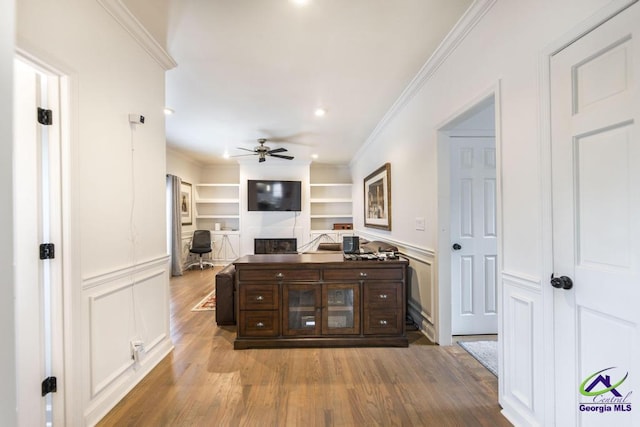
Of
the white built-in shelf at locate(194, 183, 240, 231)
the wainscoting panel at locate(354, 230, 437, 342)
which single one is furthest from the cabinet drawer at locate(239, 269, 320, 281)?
the white built-in shelf at locate(194, 183, 240, 231)

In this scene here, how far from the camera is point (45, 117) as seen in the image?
1.46 meters

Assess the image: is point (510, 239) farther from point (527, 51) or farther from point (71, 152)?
point (71, 152)

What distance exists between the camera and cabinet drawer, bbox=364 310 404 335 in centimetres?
264

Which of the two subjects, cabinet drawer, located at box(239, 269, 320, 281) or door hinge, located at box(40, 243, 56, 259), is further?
cabinet drawer, located at box(239, 269, 320, 281)

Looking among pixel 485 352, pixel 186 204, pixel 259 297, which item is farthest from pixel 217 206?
pixel 485 352

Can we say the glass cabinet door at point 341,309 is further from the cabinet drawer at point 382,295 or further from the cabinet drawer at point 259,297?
the cabinet drawer at point 259,297

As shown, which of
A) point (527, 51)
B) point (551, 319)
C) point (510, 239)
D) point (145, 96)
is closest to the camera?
point (551, 319)

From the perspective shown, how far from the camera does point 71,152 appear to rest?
4.96ft

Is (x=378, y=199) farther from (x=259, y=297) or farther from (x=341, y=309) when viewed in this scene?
(x=259, y=297)

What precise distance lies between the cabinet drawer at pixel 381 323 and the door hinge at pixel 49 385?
2207 mm

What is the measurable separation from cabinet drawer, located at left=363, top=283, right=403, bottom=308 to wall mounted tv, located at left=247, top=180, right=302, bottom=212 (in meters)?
4.31

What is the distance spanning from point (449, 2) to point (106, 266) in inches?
113

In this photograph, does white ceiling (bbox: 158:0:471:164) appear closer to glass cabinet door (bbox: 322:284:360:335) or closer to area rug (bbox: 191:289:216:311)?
glass cabinet door (bbox: 322:284:360:335)

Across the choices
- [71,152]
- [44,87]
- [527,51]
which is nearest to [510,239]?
[527,51]
